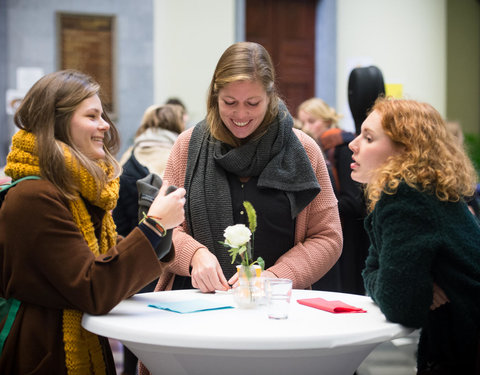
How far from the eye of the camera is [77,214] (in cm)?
191

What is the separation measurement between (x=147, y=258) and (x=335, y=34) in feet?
27.4

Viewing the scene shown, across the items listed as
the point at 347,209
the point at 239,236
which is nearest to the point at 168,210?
the point at 239,236

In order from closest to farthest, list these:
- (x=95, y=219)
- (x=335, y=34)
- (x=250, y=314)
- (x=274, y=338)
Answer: (x=274, y=338) → (x=250, y=314) → (x=95, y=219) → (x=335, y=34)

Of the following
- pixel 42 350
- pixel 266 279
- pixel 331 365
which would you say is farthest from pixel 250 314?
pixel 42 350

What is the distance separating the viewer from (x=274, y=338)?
5.05ft

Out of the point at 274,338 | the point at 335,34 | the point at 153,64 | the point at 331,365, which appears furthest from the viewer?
the point at 335,34

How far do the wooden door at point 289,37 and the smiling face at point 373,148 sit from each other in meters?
7.64

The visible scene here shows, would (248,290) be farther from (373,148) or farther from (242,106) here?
(242,106)

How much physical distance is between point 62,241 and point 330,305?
0.84m

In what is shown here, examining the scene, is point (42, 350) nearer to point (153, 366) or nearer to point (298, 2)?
point (153, 366)

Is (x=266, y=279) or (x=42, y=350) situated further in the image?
(x=266, y=279)

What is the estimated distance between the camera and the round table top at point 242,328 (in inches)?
60.8

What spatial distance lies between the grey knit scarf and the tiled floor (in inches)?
77.3

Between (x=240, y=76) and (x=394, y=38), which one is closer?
(x=240, y=76)
